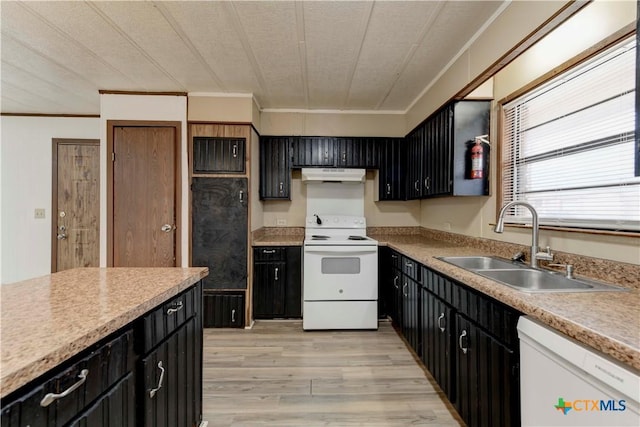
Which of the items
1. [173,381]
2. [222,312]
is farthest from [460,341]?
[222,312]

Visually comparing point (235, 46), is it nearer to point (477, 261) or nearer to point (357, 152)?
point (357, 152)

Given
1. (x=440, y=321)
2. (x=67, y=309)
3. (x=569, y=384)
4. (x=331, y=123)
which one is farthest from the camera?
(x=331, y=123)

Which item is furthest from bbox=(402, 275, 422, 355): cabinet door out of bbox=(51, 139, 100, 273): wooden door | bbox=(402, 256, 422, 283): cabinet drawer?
bbox=(51, 139, 100, 273): wooden door

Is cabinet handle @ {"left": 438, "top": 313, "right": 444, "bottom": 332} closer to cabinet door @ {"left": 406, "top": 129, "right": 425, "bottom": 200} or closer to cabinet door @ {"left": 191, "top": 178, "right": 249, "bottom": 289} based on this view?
cabinet door @ {"left": 406, "top": 129, "right": 425, "bottom": 200}

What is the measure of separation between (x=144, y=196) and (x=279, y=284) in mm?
1694

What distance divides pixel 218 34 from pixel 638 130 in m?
2.33

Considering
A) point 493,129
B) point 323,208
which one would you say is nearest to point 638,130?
point 493,129

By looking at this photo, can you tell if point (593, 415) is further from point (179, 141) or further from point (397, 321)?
point (179, 141)

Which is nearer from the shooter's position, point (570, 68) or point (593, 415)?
point (593, 415)

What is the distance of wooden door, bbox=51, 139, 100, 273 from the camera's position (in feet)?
12.7

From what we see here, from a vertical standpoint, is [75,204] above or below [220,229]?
above

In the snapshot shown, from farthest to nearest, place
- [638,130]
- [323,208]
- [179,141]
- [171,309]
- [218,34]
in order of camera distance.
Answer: [323,208]
[179,141]
[218,34]
[171,309]
[638,130]

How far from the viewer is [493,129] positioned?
2.33m

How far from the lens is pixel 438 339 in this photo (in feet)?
6.42
